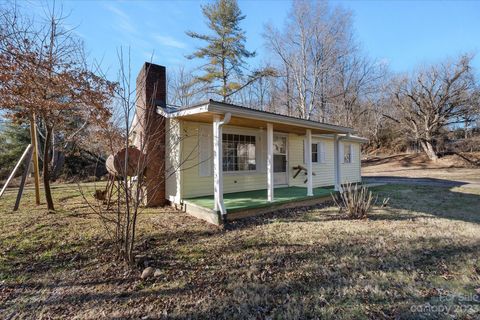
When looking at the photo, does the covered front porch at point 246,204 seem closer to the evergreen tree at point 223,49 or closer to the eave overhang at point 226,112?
the eave overhang at point 226,112

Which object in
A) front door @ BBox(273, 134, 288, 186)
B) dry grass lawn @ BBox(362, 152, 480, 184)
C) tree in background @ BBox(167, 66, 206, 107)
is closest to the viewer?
front door @ BBox(273, 134, 288, 186)

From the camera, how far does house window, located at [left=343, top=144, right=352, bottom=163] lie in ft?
38.8

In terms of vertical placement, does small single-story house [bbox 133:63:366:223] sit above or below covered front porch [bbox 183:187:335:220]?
above

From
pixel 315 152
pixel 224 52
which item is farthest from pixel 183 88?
pixel 315 152

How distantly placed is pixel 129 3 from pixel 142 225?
18.1 feet

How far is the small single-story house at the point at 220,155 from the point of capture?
17.8 ft

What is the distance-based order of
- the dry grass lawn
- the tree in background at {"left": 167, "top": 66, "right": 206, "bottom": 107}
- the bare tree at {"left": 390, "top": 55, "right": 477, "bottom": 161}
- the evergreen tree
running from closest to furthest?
the evergreen tree, the tree in background at {"left": 167, "top": 66, "right": 206, "bottom": 107}, the dry grass lawn, the bare tree at {"left": 390, "top": 55, "right": 477, "bottom": 161}

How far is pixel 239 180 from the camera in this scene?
8.08 m

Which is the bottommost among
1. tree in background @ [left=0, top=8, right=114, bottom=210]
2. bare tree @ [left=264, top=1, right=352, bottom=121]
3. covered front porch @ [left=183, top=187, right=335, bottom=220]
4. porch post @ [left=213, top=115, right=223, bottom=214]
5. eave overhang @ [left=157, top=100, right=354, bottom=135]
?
covered front porch @ [left=183, top=187, right=335, bottom=220]

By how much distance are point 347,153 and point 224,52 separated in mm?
11337

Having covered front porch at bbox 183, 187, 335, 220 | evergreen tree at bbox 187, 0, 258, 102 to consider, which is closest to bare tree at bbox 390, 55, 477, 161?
evergreen tree at bbox 187, 0, 258, 102

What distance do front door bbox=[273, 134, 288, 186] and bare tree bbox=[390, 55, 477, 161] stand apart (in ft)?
64.9

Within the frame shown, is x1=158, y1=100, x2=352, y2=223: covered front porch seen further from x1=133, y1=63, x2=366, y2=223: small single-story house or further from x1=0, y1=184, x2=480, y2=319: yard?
x1=0, y1=184, x2=480, y2=319: yard

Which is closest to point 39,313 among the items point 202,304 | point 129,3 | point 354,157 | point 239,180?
point 202,304
